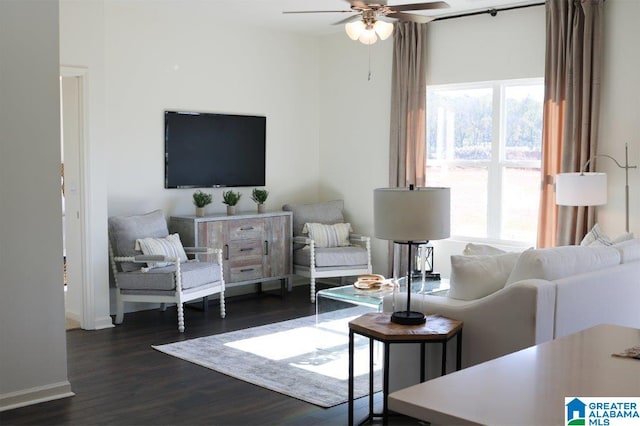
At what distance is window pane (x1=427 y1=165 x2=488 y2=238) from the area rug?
1966 millimetres

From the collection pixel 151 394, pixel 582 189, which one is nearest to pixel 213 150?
pixel 151 394

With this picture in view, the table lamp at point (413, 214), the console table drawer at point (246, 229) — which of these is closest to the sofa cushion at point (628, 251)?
the table lamp at point (413, 214)

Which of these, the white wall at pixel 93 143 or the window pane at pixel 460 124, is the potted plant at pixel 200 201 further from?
the window pane at pixel 460 124

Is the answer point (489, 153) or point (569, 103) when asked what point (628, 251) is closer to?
point (569, 103)

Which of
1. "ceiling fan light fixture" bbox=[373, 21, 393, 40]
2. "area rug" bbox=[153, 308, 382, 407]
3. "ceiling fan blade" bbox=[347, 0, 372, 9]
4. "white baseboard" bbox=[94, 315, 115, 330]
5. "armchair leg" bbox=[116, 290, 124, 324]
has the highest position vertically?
"ceiling fan blade" bbox=[347, 0, 372, 9]

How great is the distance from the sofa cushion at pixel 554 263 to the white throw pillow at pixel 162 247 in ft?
10.6

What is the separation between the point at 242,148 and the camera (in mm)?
7895

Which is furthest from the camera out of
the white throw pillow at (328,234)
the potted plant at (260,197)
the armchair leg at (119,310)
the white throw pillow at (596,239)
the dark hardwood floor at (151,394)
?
the white throw pillow at (328,234)

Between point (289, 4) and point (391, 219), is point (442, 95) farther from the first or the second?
point (391, 219)

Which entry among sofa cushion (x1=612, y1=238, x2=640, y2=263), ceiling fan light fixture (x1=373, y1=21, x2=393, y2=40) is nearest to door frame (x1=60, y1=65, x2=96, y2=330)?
ceiling fan light fixture (x1=373, y1=21, x2=393, y2=40)

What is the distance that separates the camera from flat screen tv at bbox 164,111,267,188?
732 cm

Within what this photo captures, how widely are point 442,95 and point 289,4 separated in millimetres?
1846

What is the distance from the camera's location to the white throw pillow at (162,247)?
6414 millimetres

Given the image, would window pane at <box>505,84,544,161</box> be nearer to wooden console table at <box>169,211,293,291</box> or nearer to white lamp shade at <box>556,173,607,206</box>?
white lamp shade at <box>556,173,607,206</box>
